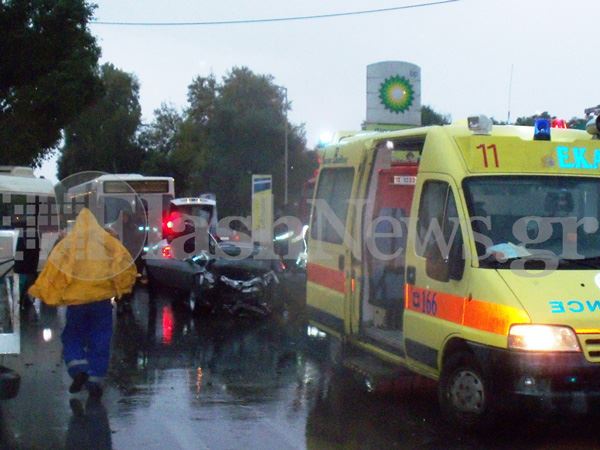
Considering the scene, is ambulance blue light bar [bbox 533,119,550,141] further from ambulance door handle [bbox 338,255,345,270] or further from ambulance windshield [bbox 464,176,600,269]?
ambulance door handle [bbox 338,255,345,270]

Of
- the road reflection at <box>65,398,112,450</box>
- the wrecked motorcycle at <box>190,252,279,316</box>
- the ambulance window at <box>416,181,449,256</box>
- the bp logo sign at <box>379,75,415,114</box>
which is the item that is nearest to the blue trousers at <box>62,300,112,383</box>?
the road reflection at <box>65,398,112,450</box>

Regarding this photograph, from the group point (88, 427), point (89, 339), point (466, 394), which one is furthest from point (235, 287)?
point (466, 394)

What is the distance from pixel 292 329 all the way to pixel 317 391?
4.92 meters

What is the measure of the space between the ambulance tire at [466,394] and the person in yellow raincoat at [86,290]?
3.27m

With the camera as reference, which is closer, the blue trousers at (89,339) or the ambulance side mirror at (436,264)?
the ambulance side mirror at (436,264)

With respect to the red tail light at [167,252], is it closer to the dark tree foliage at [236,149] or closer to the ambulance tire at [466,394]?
the ambulance tire at [466,394]

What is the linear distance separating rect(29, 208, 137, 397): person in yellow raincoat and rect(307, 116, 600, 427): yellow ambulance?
269 centimetres

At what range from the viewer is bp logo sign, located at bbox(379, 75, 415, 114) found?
19203mm

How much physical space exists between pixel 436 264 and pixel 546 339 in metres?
1.42

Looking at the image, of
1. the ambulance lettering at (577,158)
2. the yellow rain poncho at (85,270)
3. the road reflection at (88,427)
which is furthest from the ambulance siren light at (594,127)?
the road reflection at (88,427)

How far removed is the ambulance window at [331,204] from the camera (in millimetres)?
11336

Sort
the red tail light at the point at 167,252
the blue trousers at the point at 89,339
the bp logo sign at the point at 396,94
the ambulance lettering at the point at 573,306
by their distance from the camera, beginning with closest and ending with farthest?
the ambulance lettering at the point at 573,306 < the blue trousers at the point at 89,339 < the bp logo sign at the point at 396,94 < the red tail light at the point at 167,252

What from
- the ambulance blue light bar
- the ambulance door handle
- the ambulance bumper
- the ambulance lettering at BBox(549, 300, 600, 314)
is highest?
the ambulance blue light bar

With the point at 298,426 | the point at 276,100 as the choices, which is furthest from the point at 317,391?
the point at 276,100
